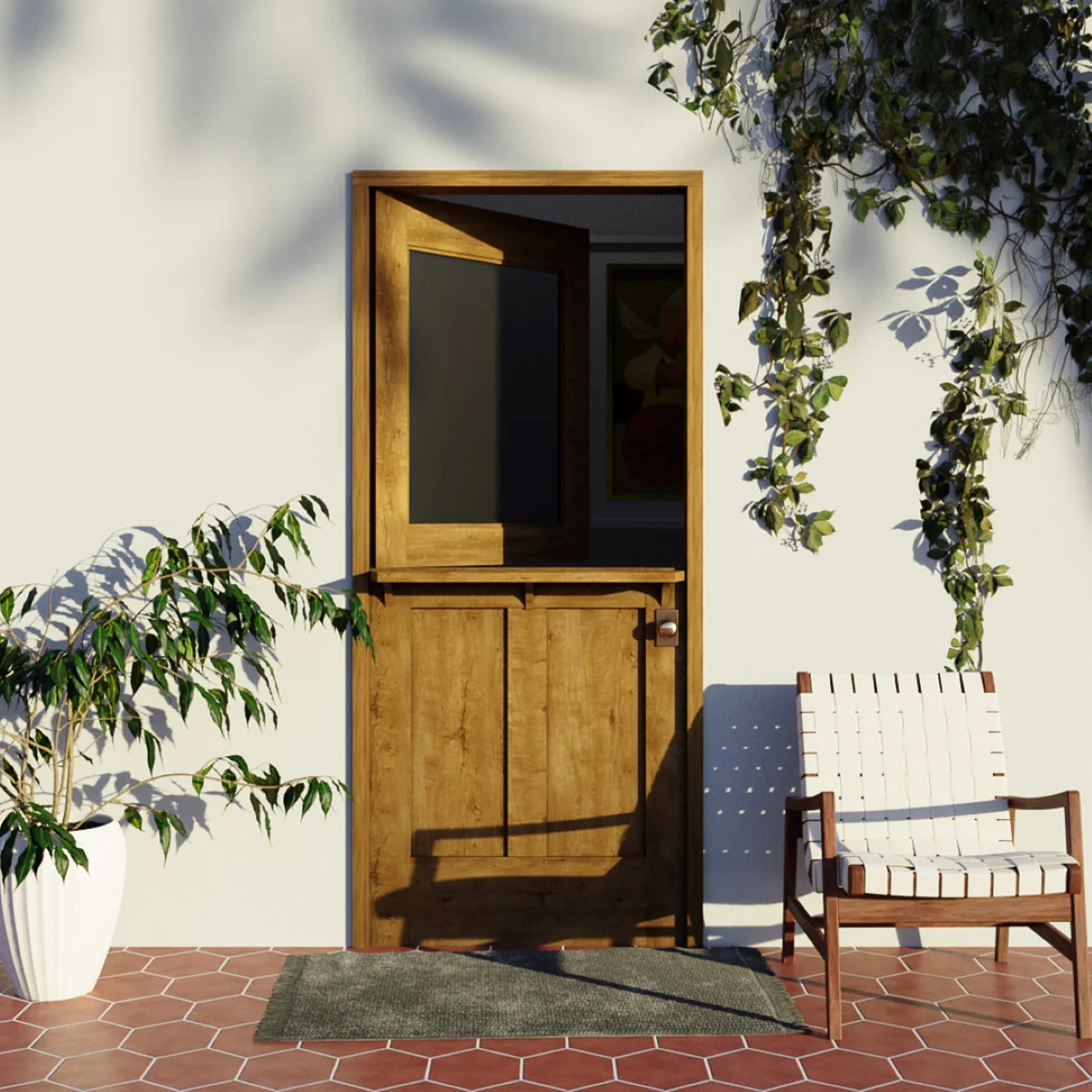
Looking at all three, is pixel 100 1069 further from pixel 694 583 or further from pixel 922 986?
pixel 922 986

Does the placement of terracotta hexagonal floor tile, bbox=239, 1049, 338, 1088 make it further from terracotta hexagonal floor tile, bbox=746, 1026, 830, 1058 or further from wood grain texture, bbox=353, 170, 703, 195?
wood grain texture, bbox=353, 170, 703, 195

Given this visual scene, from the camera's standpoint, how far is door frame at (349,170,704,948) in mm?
3686

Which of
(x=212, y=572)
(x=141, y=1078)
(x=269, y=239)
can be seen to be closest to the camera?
(x=141, y=1078)

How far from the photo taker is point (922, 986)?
3.41 m

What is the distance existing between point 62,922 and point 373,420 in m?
1.62

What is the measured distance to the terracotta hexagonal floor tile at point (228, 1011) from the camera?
3.15m

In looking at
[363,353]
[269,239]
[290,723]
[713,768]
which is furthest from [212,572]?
[713,768]

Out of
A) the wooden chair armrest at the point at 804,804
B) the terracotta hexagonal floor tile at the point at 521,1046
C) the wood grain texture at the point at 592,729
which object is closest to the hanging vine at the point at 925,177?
the wood grain texture at the point at 592,729

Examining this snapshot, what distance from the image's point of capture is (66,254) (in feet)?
12.1

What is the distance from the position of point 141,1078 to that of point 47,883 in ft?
2.06

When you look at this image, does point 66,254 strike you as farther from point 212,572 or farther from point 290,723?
point 290,723

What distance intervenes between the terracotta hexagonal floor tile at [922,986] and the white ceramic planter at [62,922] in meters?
2.11

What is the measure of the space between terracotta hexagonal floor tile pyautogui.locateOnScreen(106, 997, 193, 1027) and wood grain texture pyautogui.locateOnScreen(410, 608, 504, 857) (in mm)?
808

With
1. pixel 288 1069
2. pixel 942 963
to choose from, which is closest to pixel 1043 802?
pixel 942 963
